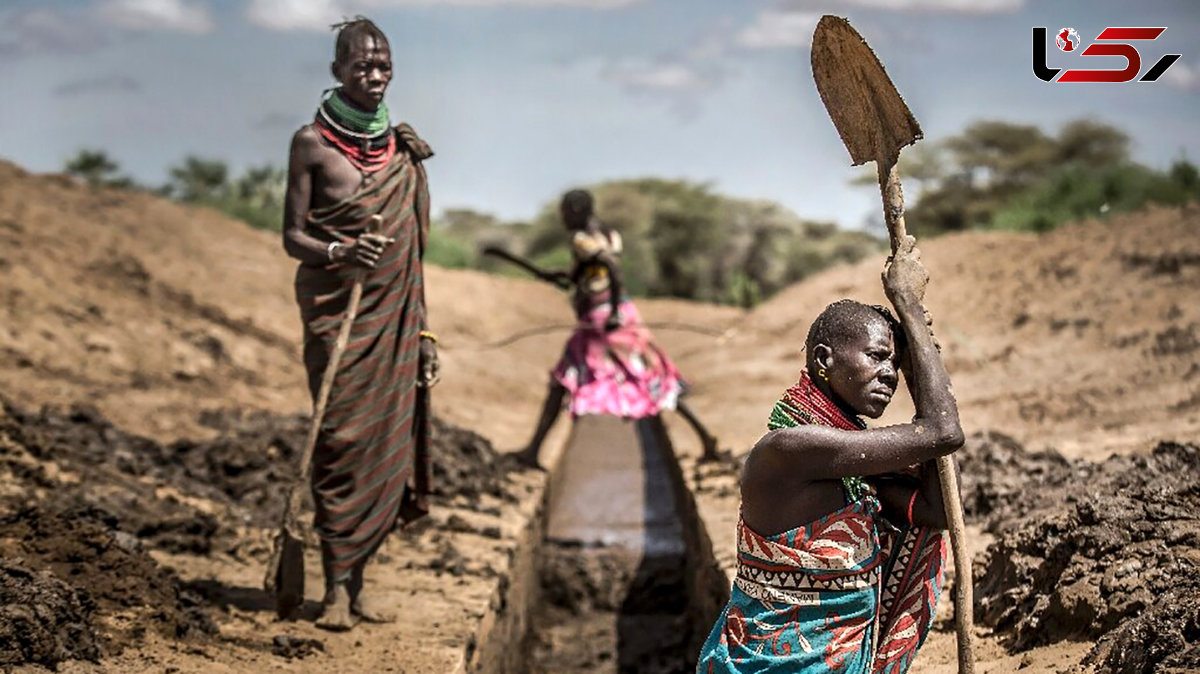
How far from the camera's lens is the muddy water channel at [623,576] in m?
7.03

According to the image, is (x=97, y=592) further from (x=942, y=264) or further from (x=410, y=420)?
(x=942, y=264)

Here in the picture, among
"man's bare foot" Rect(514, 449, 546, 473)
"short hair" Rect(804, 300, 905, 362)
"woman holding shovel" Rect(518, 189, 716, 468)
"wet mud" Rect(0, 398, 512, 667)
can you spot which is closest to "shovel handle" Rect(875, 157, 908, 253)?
"short hair" Rect(804, 300, 905, 362)

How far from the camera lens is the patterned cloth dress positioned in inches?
330

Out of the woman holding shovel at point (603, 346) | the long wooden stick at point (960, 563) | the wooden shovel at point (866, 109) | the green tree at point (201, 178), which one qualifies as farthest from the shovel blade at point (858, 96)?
the green tree at point (201, 178)

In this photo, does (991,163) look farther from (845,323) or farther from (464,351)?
(845,323)

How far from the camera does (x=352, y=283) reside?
16.7 ft

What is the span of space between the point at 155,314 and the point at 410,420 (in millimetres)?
7752

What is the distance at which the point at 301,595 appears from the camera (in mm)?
5195

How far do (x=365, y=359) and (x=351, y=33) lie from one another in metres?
1.18

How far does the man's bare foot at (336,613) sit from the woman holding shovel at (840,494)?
2.24 meters

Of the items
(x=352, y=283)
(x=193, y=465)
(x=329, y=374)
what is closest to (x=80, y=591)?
(x=329, y=374)

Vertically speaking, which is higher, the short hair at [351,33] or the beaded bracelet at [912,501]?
the short hair at [351,33]

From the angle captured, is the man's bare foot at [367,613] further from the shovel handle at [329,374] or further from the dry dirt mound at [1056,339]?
the dry dirt mound at [1056,339]

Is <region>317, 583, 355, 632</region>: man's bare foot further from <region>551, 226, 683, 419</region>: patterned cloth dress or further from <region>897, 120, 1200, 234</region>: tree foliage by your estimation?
<region>897, 120, 1200, 234</region>: tree foliage
